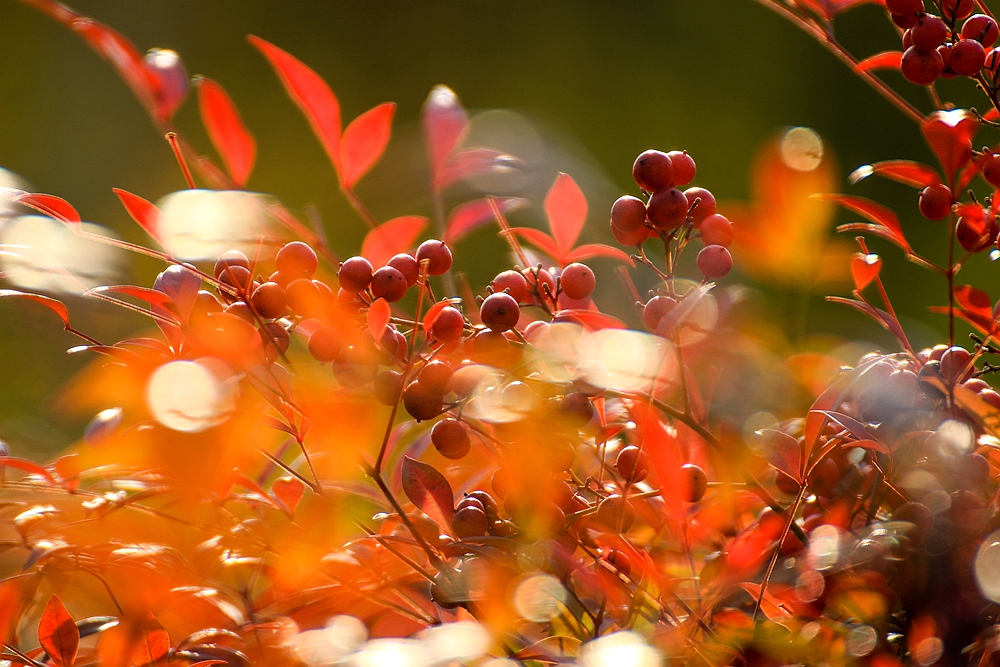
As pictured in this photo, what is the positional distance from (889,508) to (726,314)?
0.42 ft

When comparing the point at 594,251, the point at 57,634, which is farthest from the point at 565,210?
the point at 57,634

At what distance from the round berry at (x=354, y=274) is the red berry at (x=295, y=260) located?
0.6 inches

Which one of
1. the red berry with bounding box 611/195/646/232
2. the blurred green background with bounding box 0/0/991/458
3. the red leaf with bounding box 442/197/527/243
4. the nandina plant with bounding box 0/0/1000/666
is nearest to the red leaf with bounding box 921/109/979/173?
the nandina plant with bounding box 0/0/1000/666

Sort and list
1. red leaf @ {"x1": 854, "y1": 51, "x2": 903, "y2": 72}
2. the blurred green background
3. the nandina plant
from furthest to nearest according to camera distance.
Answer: the blurred green background, red leaf @ {"x1": 854, "y1": 51, "x2": 903, "y2": 72}, the nandina plant

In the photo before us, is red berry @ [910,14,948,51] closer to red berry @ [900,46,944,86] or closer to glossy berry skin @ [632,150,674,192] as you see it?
red berry @ [900,46,944,86]

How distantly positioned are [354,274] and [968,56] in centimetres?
27

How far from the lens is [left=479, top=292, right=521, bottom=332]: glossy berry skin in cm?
30

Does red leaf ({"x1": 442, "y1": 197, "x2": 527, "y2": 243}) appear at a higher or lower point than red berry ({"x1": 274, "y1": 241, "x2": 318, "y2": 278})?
lower

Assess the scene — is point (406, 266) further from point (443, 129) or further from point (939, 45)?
point (939, 45)

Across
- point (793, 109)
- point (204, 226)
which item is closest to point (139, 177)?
point (793, 109)

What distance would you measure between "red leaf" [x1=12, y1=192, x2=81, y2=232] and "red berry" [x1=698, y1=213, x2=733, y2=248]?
252mm

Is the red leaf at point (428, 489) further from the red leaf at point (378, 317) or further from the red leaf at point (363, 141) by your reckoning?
the red leaf at point (363, 141)

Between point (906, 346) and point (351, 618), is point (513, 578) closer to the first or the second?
point (351, 618)

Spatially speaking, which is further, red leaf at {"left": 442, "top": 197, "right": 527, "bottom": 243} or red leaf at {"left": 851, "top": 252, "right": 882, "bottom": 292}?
red leaf at {"left": 442, "top": 197, "right": 527, "bottom": 243}
